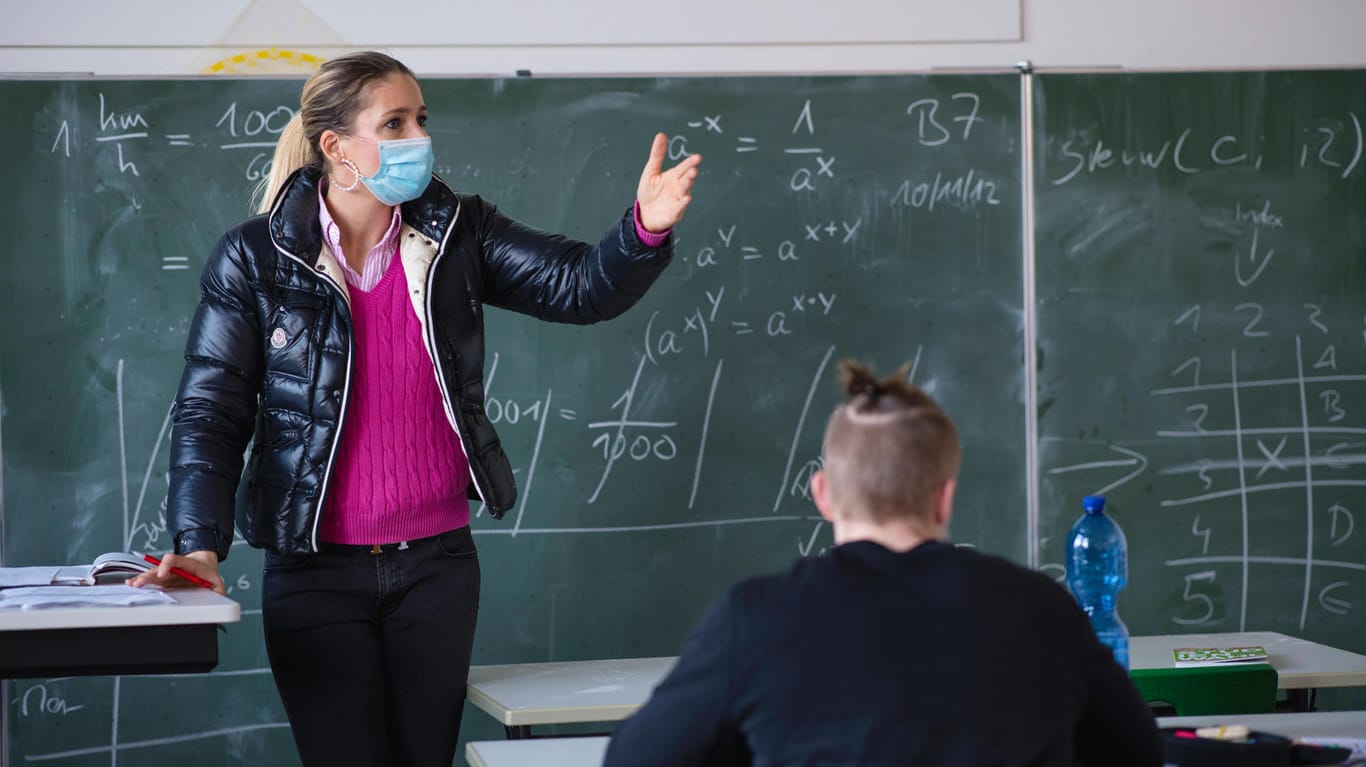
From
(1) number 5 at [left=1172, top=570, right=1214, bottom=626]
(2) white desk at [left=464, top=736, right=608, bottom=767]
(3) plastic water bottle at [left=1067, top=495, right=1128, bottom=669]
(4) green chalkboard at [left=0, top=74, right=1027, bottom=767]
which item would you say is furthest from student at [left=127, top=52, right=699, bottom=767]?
(1) number 5 at [left=1172, top=570, right=1214, bottom=626]

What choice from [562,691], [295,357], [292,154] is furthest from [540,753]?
[292,154]

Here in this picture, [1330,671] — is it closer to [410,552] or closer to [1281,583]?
[1281,583]

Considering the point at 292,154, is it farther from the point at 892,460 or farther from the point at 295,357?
the point at 892,460

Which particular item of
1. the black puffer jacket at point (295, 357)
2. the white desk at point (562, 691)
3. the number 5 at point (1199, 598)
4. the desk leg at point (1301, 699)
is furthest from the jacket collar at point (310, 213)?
the number 5 at point (1199, 598)

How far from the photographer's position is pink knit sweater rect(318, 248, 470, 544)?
2.36m

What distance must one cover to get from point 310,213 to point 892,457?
143cm

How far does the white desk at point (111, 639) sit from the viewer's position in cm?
206

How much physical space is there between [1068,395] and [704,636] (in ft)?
8.83

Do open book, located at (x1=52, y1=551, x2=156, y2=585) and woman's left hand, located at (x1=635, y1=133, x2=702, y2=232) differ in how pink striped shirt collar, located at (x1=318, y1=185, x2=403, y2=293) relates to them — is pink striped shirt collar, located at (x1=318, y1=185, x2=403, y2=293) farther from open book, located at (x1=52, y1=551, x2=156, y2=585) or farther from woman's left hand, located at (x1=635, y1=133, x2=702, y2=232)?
open book, located at (x1=52, y1=551, x2=156, y2=585)

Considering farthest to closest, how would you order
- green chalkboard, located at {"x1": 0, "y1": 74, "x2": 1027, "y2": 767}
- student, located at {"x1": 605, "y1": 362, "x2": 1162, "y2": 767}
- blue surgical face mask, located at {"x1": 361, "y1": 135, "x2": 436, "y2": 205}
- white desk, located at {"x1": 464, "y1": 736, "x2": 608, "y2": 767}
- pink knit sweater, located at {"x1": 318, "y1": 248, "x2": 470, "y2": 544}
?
1. green chalkboard, located at {"x1": 0, "y1": 74, "x2": 1027, "y2": 767}
2. blue surgical face mask, located at {"x1": 361, "y1": 135, "x2": 436, "y2": 205}
3. pink knit sweater, located at {"x1": 318, "y1": 248, "x2": 470, "y2": 544}
4. white desk, located at {"x1": 464, "y1": 736, "x2": 608, "y2": 767}
5. student, located at {"x1": 605, "y1": 362, "x2": 1162, "y2": 767}

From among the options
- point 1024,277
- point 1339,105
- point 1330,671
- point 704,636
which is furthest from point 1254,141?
point 704,636

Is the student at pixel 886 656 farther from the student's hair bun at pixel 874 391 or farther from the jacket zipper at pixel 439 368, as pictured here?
the jacket zipper at pixel 439 368

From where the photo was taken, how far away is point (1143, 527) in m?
3.80

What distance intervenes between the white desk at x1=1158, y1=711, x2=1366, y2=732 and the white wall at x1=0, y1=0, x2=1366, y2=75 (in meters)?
2.13
